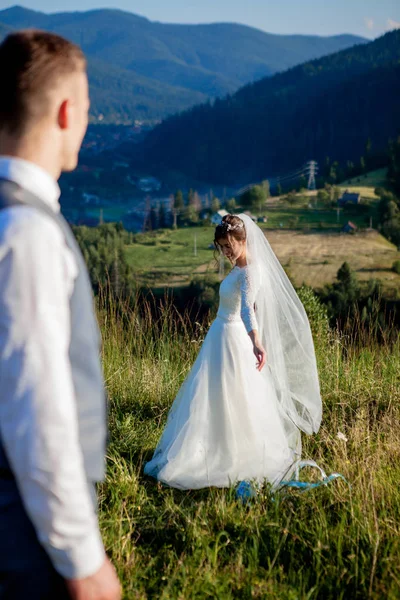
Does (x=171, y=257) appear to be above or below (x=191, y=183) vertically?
below

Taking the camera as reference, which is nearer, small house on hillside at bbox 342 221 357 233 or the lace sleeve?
the lace sleeve

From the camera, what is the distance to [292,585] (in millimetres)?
A: 2127

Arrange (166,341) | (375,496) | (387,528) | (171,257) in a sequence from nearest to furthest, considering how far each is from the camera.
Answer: (387,528) → (375,496) → (166,341) → (171,257)

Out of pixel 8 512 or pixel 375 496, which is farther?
pixel 375 496

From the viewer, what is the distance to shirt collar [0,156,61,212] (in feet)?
3.41

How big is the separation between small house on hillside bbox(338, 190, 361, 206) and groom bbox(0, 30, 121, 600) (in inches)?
3275

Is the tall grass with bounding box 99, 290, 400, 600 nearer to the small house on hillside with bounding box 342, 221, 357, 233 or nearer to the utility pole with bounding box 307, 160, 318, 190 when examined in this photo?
the small house on hillside with bounding box 342, 221, 357, 233

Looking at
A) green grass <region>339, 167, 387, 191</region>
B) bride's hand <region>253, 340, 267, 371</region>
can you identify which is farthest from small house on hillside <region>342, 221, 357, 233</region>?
bride's hand <region>253, 340, 267, 371</region>

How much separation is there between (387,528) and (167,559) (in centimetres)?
90

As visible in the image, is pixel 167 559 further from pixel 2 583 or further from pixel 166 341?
pixel 166 341

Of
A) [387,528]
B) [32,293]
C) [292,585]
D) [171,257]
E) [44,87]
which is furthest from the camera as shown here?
[171,257]

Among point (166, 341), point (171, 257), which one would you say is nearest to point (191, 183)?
point (171, 257)

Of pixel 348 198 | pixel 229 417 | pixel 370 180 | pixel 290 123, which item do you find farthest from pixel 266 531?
pixel 290 123

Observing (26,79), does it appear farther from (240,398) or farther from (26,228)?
(240,398)
